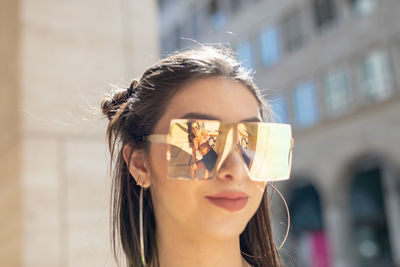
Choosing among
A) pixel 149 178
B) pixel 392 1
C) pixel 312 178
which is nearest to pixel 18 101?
pixel 149 178

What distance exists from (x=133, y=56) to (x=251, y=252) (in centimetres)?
231

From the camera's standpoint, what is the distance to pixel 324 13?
20.5m

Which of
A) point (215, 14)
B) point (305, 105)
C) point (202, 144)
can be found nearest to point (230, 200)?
point (202, 144)

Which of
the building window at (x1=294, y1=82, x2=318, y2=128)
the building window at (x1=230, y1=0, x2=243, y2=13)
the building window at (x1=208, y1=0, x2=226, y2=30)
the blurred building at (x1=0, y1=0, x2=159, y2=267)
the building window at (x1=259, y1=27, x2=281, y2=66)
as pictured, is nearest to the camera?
the blurred building at (x1=0, y1=0, x2=159, y2=267)

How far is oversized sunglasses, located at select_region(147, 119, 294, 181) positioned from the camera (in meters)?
1.52

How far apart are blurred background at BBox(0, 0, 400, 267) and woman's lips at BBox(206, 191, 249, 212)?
1.77 ft

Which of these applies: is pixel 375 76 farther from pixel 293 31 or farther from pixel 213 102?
pixel 213 102

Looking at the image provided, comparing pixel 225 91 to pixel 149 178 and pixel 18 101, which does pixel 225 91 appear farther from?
pixel 18 101

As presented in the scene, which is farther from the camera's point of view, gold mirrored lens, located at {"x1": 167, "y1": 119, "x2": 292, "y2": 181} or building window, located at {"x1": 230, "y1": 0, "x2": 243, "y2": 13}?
building window, located at {"x1": 230, "y1": 0, "x2": 243, "y2": 13}

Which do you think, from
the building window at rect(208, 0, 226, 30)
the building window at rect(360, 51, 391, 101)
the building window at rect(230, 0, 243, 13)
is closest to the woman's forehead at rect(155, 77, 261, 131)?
the building window at rect(360, 51, 391, 101)

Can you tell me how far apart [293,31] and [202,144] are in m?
20.9

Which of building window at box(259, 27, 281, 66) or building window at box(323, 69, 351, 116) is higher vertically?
building window at box(259, 27, 281, 66)

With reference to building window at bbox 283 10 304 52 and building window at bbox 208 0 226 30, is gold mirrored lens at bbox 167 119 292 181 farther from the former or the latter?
building window at bbox 208 0 226 30

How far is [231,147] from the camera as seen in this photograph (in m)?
1.54
